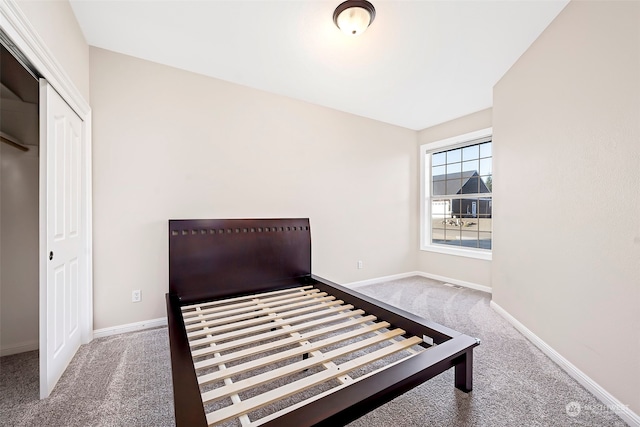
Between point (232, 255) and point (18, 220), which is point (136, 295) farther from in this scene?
point (18, 220)

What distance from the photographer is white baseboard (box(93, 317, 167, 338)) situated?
2.27 m

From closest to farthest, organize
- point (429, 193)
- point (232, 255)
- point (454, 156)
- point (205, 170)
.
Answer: point (232, 255) < point (205, 170) < point (454, 156) < point (429, 193)

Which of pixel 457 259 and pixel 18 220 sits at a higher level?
pixel 18 220

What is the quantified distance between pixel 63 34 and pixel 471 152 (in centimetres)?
444

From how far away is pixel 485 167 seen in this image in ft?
12.2

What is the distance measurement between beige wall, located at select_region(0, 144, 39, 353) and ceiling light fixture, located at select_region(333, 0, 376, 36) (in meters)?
2.52

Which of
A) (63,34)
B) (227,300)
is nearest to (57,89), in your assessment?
(63,34)

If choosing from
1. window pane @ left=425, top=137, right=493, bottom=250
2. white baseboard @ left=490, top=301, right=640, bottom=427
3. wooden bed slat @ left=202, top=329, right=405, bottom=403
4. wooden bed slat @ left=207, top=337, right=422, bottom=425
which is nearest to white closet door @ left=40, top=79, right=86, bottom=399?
wooden bed slat @ left=202, top=329, right=405, bottom=403

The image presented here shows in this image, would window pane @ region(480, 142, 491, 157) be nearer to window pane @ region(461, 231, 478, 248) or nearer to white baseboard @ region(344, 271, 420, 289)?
window pane @ region(461, 231, 478, 248)

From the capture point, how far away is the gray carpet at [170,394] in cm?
140

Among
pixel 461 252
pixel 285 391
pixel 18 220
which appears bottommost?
pixel 285 391

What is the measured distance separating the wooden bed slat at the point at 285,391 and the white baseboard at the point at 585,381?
1096 millimetres

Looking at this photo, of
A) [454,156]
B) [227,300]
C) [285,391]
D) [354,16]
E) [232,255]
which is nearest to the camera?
[285,391]

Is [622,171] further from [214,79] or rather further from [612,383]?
[214,79]
